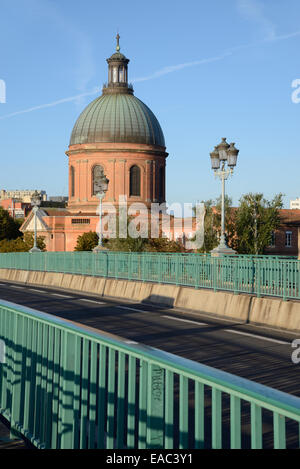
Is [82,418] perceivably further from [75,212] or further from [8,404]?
[75,212]

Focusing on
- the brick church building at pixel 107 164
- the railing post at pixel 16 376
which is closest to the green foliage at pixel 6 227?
the brick church building at pixel 107 164

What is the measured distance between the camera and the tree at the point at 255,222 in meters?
65.1

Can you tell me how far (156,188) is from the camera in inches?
3194

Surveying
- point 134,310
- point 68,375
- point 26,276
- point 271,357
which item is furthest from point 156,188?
point 68,375

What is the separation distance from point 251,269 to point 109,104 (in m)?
67.3

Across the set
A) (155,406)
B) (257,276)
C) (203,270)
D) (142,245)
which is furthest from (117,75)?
(155,406)

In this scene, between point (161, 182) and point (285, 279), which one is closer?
point (285, 279)

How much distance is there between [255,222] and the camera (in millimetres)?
65500

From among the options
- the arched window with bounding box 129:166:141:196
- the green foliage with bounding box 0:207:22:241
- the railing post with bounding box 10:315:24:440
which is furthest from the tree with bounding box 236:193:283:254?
the railing post with bounding box 10:315:24:440

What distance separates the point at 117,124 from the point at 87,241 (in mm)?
16049

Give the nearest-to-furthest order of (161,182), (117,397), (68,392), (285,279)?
1. (117,397)
2. (68,392)
3. (285,279)
4. (161,182)

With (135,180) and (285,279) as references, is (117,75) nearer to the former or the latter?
(135,180)

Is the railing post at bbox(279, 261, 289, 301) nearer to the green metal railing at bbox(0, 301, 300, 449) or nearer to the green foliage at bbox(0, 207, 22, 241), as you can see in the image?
the green metal railing at bbox(0, 301, 300, 449)
